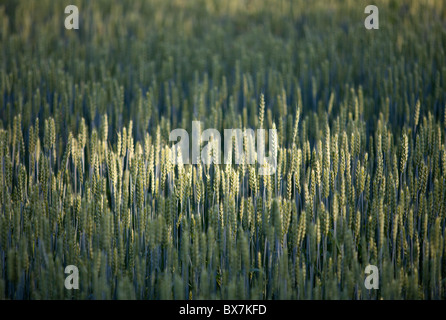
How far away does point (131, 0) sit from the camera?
17.9 feet

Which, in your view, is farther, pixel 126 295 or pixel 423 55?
pixel 423 55

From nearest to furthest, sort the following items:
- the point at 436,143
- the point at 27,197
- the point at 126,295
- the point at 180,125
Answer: the point at 126,295 < the point at 27,197 < the point at 436,143 < the point at 180,125

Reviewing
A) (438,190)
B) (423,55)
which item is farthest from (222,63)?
(438,190)

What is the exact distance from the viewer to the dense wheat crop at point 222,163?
1.82m

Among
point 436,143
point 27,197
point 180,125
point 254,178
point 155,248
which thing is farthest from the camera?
point 180,125

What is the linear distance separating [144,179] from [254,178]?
487 millimetres

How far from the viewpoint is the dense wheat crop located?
1.82 meters

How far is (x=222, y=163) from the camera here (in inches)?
108

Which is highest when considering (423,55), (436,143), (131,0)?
(131,0)

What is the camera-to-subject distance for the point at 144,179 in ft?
6.88

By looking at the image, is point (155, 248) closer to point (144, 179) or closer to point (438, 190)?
point (144, 179)

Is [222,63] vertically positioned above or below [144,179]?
above
